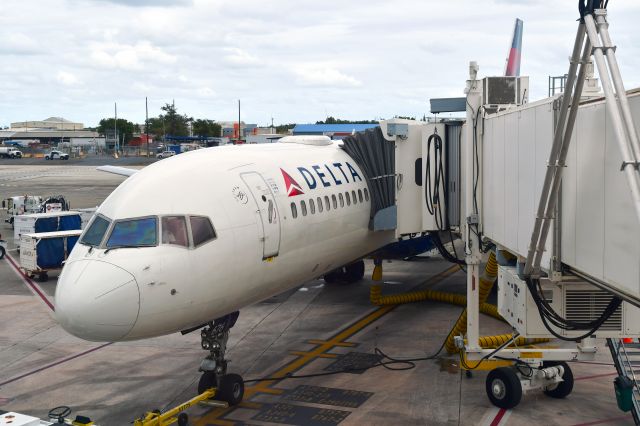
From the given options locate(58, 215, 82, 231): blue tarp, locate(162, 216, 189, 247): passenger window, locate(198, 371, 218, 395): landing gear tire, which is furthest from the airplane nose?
locate(58, 215, 82, 231): blue tarp

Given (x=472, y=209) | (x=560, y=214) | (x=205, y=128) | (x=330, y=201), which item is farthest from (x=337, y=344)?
(x=205, y=128)

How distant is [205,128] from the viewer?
17500 centimetres

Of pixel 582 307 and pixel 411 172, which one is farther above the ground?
pixel 411 172

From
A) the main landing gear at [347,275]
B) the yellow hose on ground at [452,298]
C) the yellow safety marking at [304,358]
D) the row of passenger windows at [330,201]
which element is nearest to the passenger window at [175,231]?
the row of passenger windows at [330,201]

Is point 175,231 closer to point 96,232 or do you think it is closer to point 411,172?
point 96,232

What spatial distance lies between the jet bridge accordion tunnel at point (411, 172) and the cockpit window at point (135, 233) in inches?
303

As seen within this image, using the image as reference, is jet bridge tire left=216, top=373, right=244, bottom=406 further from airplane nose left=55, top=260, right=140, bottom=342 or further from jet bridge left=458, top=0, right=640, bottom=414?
jet bridge left=458, top=0, right=640, bottom=414

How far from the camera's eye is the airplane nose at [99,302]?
37.5 feet

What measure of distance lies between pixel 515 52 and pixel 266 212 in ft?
61.7

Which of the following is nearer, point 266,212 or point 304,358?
point 266,212

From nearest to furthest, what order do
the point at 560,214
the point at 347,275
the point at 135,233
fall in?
the point at 560,214 → the point at 135,233 → the point at 347,275

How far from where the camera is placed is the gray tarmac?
14.6 m

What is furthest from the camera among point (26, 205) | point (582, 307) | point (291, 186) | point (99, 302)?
point (26, 205)

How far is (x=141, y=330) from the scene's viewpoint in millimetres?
11992
